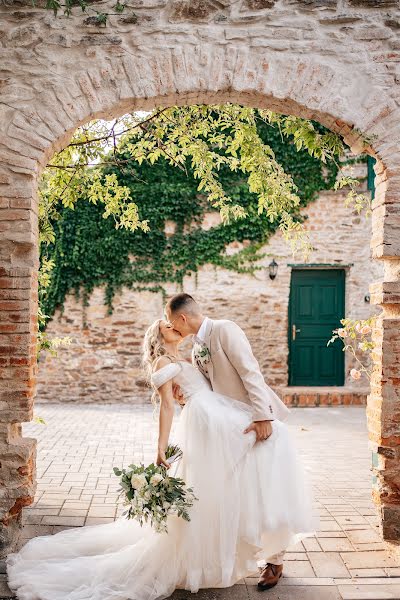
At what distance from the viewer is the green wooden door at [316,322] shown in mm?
11250

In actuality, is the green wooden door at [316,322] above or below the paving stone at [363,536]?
above

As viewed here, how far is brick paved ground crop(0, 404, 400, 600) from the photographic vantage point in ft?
11.0

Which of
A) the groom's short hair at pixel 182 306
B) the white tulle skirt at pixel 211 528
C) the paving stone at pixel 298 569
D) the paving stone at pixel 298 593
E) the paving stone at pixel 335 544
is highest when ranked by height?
the groom's short hair at pixel 182 306

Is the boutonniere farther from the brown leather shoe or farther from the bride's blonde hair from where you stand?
the brown leather shoe

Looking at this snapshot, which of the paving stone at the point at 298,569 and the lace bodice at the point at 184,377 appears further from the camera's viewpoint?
the paving stone at the point at 298,569

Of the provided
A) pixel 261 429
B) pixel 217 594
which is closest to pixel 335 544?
pixel 217 594

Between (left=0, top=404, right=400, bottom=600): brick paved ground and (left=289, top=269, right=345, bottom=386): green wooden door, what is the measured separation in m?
1.66

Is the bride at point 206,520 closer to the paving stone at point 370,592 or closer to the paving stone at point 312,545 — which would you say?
the paving stone at point 370,592

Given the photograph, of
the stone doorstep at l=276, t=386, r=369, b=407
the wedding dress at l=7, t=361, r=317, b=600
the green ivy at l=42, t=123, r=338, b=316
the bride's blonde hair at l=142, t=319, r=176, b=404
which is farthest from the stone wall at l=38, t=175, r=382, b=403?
the wedding dress at l=7, t=361, r=317, b=600

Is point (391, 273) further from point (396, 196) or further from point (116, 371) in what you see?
point (116, 371)

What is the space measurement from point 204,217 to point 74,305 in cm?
325

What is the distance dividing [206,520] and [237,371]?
0.89 metres

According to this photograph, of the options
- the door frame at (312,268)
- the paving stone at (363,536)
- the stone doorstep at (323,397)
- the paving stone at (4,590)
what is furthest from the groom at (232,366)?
the door frame at (312,268)

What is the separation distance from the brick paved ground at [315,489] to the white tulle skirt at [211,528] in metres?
0.20
